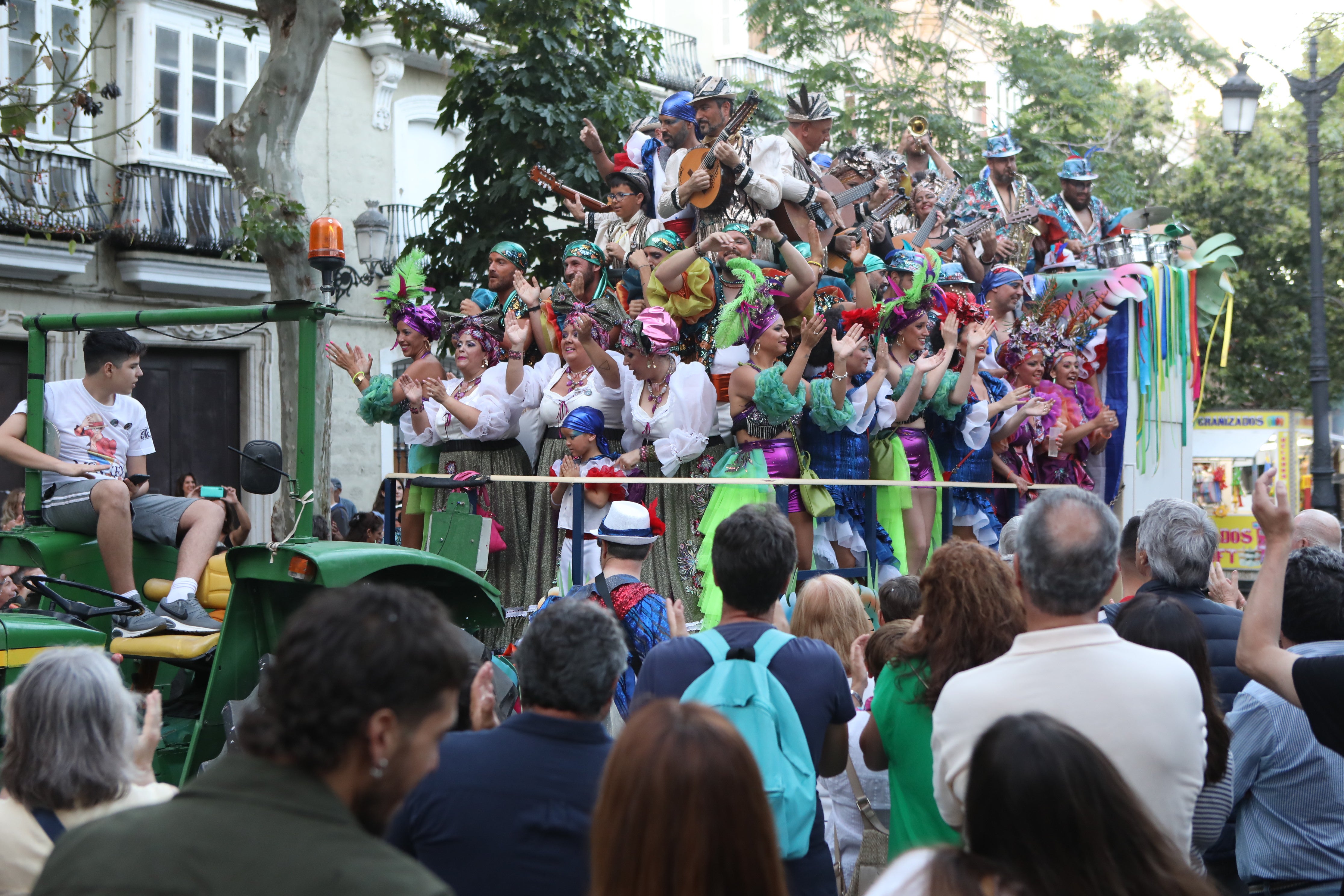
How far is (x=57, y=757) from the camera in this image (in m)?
2.70

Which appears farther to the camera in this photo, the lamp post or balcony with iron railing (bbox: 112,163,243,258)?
balcony with iron railing (bbox: 112,163,243,258)

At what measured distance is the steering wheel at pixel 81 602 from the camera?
446cm

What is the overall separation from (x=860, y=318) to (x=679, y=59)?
20.1m

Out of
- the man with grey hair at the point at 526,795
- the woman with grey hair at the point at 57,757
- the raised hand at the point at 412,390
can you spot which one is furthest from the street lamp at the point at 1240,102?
the woman with grey hair at the point at 57,757

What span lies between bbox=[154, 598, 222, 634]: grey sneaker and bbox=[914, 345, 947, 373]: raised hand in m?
4.36

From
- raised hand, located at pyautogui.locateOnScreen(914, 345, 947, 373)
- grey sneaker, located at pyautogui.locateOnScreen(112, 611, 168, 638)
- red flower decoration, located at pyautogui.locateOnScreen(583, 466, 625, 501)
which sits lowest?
grey sneaker, located at pyautogui.locateOnScreen(112, 611, 168, 638)

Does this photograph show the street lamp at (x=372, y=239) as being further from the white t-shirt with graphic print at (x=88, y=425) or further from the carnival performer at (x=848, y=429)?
the white t-shirt with graphic print at (x=88, y=425)

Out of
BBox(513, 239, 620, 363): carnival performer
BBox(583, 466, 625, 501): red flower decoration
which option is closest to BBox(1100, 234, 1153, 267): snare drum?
BBox(513, 239, 620, 363): carnival performer

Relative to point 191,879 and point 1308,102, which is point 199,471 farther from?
point 191,879

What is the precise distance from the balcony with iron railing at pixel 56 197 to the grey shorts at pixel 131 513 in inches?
414

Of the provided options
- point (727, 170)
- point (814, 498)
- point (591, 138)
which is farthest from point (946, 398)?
point (591, 138)

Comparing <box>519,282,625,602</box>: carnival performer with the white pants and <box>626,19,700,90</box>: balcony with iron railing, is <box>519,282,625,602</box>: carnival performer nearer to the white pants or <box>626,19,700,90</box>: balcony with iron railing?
the white pants

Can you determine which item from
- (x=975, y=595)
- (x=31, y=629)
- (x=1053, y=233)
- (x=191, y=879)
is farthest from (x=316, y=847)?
(x=1053, y=233)

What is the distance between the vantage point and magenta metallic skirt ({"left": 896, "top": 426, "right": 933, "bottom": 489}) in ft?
25.9
